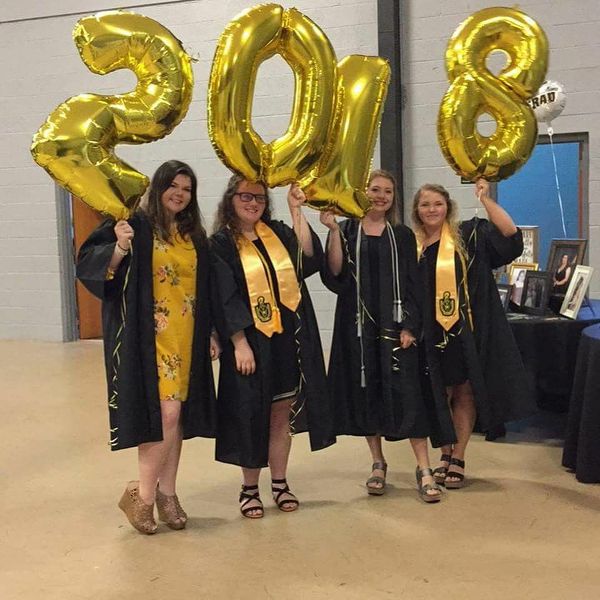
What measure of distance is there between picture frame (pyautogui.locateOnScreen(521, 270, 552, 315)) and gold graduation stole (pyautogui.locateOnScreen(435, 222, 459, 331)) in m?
1.04

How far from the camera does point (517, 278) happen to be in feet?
13.8

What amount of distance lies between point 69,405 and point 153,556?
2485mm

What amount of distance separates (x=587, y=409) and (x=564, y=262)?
44.6 inches

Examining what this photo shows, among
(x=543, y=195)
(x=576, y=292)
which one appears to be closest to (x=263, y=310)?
(x=576, y=292)

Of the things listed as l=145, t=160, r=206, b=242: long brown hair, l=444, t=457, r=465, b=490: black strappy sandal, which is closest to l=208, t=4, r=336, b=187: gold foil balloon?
l=145, t=160, r=206, b=242: long brown hair

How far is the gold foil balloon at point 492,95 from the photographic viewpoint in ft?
9.22

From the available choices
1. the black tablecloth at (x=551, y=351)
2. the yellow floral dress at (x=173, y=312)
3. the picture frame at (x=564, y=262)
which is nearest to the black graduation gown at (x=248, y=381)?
the yellow floral dress at (x=173, y=312)

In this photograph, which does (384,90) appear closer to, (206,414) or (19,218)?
(206,414)

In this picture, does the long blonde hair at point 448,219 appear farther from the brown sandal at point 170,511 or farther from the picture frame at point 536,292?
the brown sandal at point 170,511

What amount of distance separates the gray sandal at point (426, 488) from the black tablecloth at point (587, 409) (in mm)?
585

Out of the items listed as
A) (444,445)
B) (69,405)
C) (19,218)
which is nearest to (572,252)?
(444,445)

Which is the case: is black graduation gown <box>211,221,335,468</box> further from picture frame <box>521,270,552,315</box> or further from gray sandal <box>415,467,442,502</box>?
picture frame <box>521,270,552,315</box>

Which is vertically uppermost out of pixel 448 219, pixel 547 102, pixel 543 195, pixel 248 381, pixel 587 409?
pixel 547 102

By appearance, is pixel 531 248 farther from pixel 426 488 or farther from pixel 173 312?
pixel 173 312
